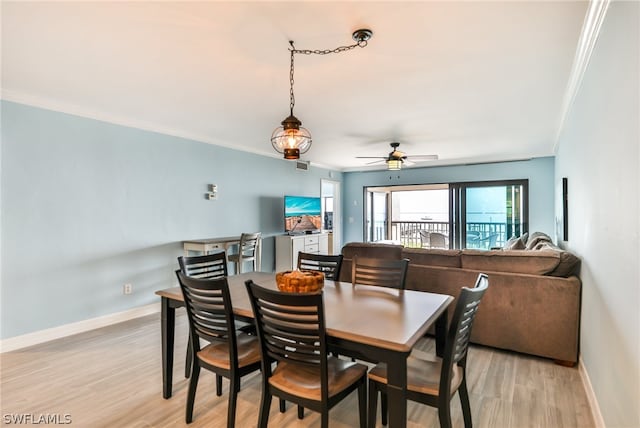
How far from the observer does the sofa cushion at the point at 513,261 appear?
289cm

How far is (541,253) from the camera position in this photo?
2932 mm

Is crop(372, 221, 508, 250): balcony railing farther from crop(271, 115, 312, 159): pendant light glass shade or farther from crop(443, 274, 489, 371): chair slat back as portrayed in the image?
crop(443, 274, 489, 371): chair slat back

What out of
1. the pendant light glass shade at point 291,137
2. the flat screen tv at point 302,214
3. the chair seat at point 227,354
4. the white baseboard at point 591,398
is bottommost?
the white baseboard at point 591,398

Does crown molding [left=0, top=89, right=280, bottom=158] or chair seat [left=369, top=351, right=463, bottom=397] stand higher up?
crown molding [left=0, top=89, right=280, bottom=158]

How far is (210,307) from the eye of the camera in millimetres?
1872

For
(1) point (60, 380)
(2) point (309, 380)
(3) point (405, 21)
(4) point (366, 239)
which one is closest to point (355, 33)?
(3) point (405, 21)

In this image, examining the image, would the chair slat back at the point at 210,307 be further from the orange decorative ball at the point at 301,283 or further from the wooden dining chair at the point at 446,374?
the wooden dining chair at the point at 446,374

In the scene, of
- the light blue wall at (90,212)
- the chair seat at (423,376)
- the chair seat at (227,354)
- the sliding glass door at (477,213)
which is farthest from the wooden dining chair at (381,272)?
the sliding glass door at (477,213)

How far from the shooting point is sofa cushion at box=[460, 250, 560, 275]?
289 centimetres

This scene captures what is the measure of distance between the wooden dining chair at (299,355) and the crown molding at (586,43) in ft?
6.91

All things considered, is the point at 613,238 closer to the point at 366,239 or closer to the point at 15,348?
the point at 15,348

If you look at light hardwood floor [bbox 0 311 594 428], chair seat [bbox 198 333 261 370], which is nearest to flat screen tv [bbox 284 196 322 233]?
light hardwood floor [bbox 0 311 594 428]

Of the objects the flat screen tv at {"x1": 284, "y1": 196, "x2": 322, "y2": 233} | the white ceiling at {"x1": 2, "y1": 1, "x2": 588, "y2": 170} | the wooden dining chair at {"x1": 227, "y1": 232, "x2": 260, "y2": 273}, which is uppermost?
the white ceiling at {"x1": 2, "y1": 1, "x2": 588, "y2": 170}

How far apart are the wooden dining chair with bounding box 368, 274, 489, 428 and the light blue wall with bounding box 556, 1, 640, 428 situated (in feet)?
1.87
